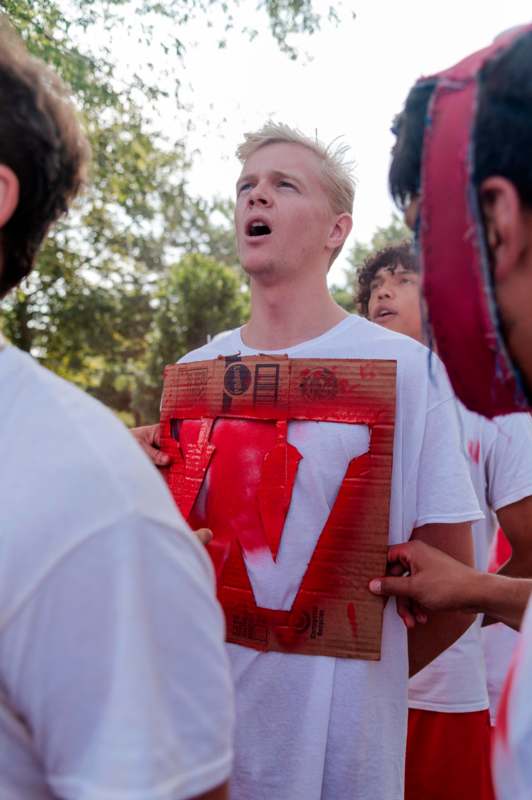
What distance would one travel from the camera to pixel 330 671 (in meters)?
2.00

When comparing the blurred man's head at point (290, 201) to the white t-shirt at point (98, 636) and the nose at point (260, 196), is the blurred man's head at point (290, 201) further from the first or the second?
the white t-shirt at point (98, 636)

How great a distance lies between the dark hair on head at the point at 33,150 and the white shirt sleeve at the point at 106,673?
538mm

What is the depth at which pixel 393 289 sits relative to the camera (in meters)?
3.49

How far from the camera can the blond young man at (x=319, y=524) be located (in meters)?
1.97

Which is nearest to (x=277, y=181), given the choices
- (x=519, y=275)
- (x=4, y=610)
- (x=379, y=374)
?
(x=379, y=374)

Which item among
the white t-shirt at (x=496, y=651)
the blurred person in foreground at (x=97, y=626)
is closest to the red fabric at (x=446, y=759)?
the white t-shirt at (x=496, y=651)

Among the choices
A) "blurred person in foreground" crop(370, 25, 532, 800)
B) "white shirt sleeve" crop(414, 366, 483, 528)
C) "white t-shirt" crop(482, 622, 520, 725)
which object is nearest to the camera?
"blurred person in foreground" crop(370, 25, 532, 800)

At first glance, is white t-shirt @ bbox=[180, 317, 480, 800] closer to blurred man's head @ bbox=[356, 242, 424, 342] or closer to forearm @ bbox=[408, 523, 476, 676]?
forearm @ bbox=[408, 523, 476, 676]

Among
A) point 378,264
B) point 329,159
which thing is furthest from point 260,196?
point 378,264

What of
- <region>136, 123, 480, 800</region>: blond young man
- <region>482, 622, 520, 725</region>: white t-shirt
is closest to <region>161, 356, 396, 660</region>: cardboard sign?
<region>136, 123, 480, 800</region>: blond young man

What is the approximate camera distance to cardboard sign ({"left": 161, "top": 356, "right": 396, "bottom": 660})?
79.6 inches

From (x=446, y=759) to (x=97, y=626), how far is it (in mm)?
2194

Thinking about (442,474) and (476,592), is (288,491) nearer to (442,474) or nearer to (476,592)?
(442,474)

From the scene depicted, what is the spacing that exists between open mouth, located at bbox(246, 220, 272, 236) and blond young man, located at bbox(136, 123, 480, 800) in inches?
0.9
